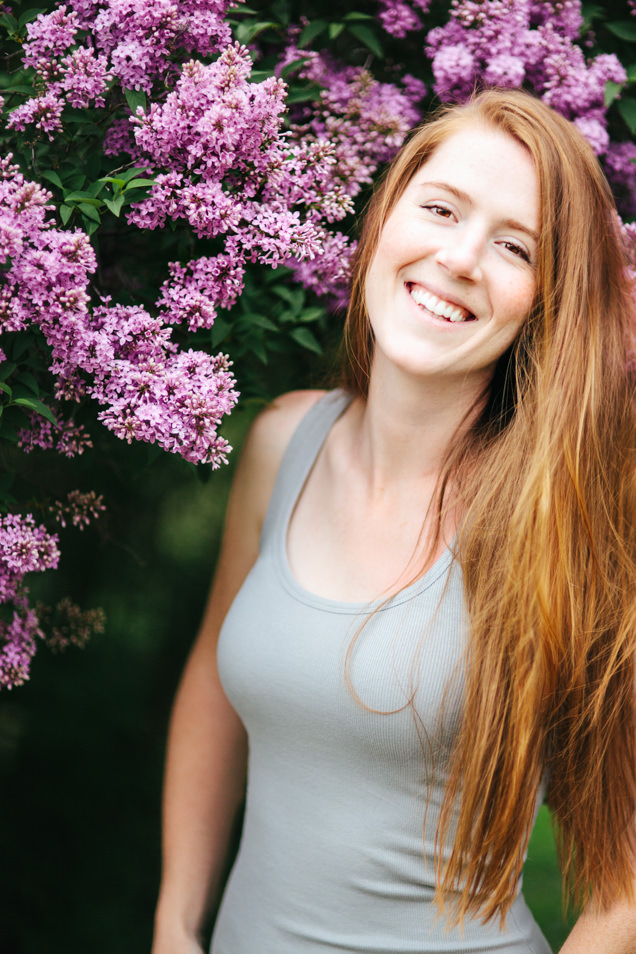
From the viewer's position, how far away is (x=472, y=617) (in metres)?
1.45

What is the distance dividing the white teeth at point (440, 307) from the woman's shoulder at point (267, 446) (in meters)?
0.51

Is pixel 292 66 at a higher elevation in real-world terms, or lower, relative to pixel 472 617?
higher

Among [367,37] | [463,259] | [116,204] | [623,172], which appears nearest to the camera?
[116,204]

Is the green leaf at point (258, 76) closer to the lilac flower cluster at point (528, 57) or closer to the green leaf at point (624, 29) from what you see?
the lilac flower cluster at point (528, 57)

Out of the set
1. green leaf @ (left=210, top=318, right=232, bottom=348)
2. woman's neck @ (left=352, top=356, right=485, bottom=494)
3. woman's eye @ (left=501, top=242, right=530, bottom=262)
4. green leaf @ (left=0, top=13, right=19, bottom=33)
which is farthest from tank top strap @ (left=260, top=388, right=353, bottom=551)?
green leaf @ (left=0, top=13, right=19, bottom=33)

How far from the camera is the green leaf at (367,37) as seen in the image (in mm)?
1732

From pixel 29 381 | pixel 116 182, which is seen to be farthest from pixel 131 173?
pixel 29 381

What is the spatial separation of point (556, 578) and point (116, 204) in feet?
3.13

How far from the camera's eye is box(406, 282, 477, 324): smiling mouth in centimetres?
146

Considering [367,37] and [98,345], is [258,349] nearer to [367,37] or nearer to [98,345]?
[98,345]

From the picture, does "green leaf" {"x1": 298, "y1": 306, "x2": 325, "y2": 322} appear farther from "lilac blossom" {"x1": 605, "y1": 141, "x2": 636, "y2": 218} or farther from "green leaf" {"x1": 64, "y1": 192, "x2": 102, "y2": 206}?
"lilac blossom" {"x1": 605, "y1": 141, "x2": 636, "y2": 218}

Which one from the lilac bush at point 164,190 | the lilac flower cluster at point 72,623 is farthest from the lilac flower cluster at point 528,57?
the lilac flower cluster at point 72,623

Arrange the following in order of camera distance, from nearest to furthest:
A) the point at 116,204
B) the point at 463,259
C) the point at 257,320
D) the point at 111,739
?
the point at 116,204, the point at 463,259, the point at 257,320, the point at 111,739

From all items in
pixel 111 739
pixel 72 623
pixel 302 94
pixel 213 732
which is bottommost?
pixel 111 739
